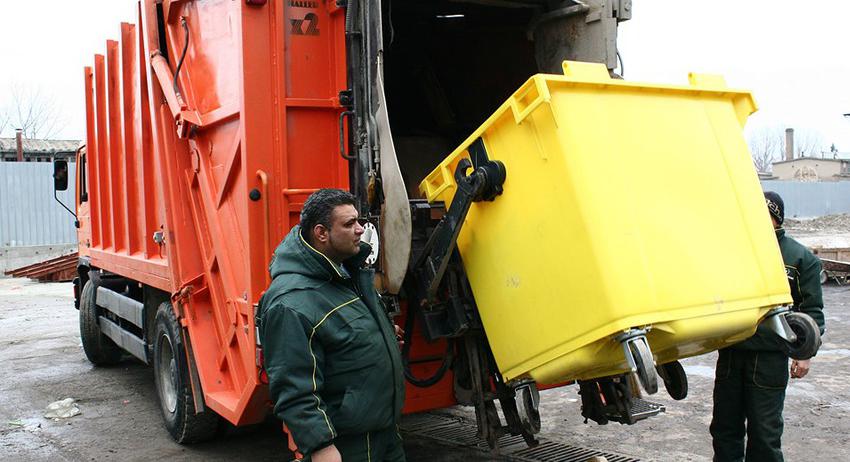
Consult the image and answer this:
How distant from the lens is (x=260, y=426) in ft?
18.5

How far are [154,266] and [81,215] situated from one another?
3.45 meters

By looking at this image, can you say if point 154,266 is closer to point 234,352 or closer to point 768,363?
point 234,352

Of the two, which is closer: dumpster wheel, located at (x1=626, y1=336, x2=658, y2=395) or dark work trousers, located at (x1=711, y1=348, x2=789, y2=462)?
dumpster wheel, located at (x1=626, y1=336, x2=658, y2=395)

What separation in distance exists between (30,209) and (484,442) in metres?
16.8

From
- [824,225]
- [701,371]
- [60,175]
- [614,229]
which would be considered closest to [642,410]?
[614,229]

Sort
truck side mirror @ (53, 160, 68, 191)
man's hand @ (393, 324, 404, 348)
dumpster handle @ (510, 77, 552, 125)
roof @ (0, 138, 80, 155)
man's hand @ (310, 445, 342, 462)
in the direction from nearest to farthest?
1. man's hand @ (310, 445, 342, 462)
2. dumpster handle @ (510, 77, 552, 125)
3. man's hand @ (393, 324, 404, 348)
4. truck side mirror @ (53, 160, 68, 191)
5. roof @ (0, 138, 80, 155)

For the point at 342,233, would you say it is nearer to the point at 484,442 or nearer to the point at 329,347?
the point at 329,347

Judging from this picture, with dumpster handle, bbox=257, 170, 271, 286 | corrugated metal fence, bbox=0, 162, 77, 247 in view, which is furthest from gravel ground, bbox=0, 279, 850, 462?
corrugated metal fence, bbox=0, 162, 77, 247

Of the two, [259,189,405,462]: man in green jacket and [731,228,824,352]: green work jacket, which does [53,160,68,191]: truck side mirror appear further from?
[731,228,824,352]: green work jacket

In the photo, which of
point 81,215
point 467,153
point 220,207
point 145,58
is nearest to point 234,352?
point 220,207

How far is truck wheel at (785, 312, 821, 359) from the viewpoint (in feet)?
11.2

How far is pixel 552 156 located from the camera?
2875mm

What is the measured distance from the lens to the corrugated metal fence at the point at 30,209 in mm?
18406

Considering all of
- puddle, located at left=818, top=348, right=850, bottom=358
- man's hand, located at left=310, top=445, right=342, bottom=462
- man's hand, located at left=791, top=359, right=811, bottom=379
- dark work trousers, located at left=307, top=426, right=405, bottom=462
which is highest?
man's hand, located at left=310, top=445, right=342, bottom=462
